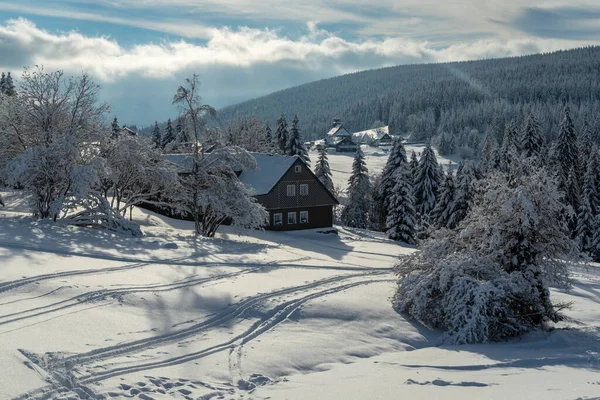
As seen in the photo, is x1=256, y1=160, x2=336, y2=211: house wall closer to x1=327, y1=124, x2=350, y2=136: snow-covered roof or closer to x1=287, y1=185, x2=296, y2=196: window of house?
x1=287, y1=185, x2=296, y2=196: window of house

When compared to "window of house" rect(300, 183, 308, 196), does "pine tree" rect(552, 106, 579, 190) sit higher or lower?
higher

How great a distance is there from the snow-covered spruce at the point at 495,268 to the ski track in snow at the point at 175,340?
354 centimetres

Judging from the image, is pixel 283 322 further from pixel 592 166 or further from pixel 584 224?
pixel 592 166

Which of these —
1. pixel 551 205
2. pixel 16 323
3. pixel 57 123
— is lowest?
pixel 16 323

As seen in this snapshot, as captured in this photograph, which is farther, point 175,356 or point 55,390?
point 175,356

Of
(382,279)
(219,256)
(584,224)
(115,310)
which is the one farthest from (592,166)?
(115,310)

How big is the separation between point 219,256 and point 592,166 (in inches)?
1694

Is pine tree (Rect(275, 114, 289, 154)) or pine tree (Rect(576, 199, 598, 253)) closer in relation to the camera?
pine tree (Rect(576, 199, 598, 253))

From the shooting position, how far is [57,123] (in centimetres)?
2866

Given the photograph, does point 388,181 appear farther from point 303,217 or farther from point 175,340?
point 175,340

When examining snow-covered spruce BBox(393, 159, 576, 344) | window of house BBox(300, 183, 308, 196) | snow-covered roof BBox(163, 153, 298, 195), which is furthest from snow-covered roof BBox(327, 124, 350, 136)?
snow-covered spruce BBox(393, 159, 576, 344)

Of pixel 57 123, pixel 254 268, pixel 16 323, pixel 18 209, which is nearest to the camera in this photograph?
pixel 16 323

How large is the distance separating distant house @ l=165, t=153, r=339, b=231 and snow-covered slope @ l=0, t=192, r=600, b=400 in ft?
63.5

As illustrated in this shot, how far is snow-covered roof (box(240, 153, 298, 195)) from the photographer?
42.6 meters
